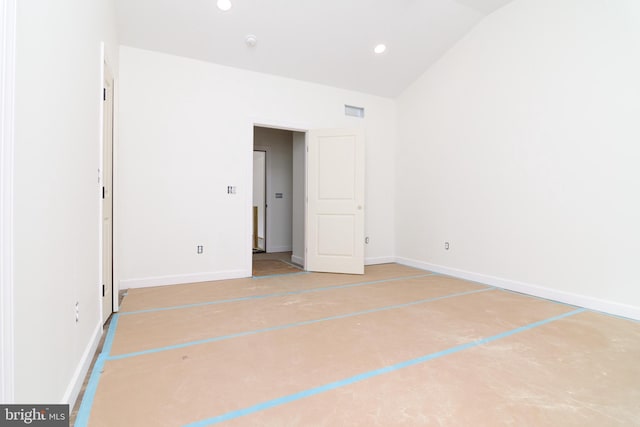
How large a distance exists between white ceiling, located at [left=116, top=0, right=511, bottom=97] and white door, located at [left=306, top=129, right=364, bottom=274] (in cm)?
108

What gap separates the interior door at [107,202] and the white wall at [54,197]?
18.3 inches

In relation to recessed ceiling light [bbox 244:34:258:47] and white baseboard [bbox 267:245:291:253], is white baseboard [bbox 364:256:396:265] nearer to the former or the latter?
white baseboard [bbox 267:245:291:253]

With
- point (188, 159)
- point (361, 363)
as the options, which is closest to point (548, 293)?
point (361, 363)

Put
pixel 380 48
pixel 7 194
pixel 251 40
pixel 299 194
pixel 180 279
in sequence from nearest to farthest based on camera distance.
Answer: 1. pixel 7 194
2. pixel 251 40
3. pixel 180 279
4. pixel 380 48
5. pixel 299 194

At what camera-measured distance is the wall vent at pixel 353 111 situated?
17.1 ft

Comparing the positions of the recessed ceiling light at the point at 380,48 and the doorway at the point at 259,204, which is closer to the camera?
the recessed ceiling light at the point at 380,48

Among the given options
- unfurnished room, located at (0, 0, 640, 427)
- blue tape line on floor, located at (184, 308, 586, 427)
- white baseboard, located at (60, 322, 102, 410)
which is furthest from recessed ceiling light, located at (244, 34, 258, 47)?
blue tape line on floor, located at (184, 308, 586, 427)

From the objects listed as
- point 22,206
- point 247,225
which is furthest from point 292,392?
point 247,225

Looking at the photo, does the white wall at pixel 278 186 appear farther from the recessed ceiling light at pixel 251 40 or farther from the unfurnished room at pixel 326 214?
the recessed ceiling light at pixel 251 40

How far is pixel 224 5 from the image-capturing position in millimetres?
3424

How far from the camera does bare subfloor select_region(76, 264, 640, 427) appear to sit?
5.11ft

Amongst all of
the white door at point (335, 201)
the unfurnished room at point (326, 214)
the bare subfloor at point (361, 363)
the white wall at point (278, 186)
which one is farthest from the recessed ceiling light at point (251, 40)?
the bare subfloor at point (361, 363)

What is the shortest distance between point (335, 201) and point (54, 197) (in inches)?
146

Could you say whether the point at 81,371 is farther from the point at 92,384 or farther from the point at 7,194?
the point at 7,194
